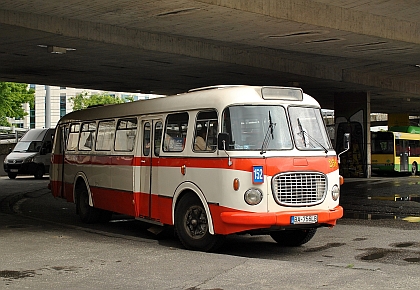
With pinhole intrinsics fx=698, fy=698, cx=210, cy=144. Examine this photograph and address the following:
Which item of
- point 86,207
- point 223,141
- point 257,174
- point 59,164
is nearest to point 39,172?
point 59,164

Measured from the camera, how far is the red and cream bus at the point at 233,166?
34.3 ft

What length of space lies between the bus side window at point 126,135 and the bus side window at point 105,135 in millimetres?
300

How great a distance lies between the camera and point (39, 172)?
3669cm

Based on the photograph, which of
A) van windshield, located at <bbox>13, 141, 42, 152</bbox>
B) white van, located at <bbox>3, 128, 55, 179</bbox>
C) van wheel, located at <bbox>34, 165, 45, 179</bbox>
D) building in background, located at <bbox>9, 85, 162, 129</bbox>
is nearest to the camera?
white van, located at <bbox>3, 128, 55, 179</bbox>

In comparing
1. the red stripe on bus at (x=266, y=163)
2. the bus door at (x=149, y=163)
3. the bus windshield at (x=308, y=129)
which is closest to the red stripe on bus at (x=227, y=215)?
the bus door at (x=149, y=163)

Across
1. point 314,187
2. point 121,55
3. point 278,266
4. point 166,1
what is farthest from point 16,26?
point 278,266

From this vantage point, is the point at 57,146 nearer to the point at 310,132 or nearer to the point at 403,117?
the point at 310,132

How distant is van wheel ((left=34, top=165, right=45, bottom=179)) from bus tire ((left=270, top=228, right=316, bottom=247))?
2640 cm

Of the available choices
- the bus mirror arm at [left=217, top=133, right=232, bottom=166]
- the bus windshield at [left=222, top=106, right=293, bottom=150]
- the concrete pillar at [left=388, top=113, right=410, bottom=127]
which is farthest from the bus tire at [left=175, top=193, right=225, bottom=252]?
the concrete pillar at [left=388, top=113, right=410, bottom=127]

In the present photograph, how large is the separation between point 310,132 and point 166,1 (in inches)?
179

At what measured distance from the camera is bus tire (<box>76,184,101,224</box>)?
605 inches

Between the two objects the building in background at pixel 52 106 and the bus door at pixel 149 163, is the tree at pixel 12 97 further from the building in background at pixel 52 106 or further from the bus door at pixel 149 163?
the building in background at pixel 52 106

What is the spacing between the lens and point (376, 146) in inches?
1695

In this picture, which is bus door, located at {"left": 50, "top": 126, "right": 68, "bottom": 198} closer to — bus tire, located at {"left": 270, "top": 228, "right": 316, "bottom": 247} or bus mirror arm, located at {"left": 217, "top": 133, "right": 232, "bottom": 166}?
bus tire, located at {"left": 270, "top": 228, "right": 316, "bottom": 247}
